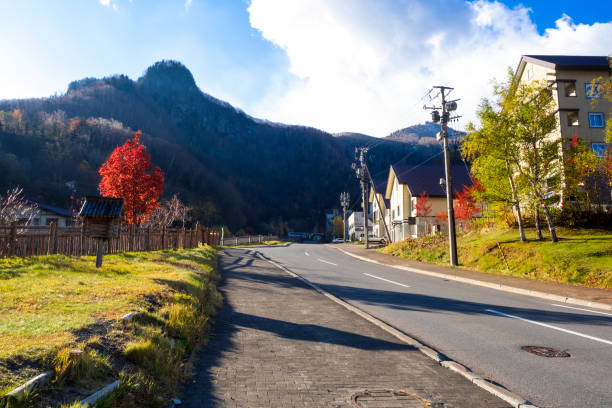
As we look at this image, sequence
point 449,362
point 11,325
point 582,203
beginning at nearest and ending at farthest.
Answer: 1. point 11,325
2. point 449,362
3. point 582,203

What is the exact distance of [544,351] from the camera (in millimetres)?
5953

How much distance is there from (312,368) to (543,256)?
1573 cm

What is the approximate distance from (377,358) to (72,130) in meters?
120

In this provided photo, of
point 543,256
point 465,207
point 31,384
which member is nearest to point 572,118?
point 465,207

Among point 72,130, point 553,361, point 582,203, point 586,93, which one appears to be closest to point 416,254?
point 582,203

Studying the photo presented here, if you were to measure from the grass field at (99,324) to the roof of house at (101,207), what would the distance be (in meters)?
2.97

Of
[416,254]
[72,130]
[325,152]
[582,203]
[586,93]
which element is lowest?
[416,254]

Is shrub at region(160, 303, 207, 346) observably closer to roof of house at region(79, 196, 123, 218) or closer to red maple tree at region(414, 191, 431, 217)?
roof of house at region(79, 196, 123, 218)

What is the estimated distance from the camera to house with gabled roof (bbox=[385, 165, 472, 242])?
42019 mm

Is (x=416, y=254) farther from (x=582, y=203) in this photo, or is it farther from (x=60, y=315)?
(x=60, y=315)

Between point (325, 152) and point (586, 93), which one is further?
point (325, 152)

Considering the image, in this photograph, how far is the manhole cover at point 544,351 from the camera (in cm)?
575

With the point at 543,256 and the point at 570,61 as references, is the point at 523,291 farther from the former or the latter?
the point at 570,61

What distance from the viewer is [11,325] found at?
4891 mm
